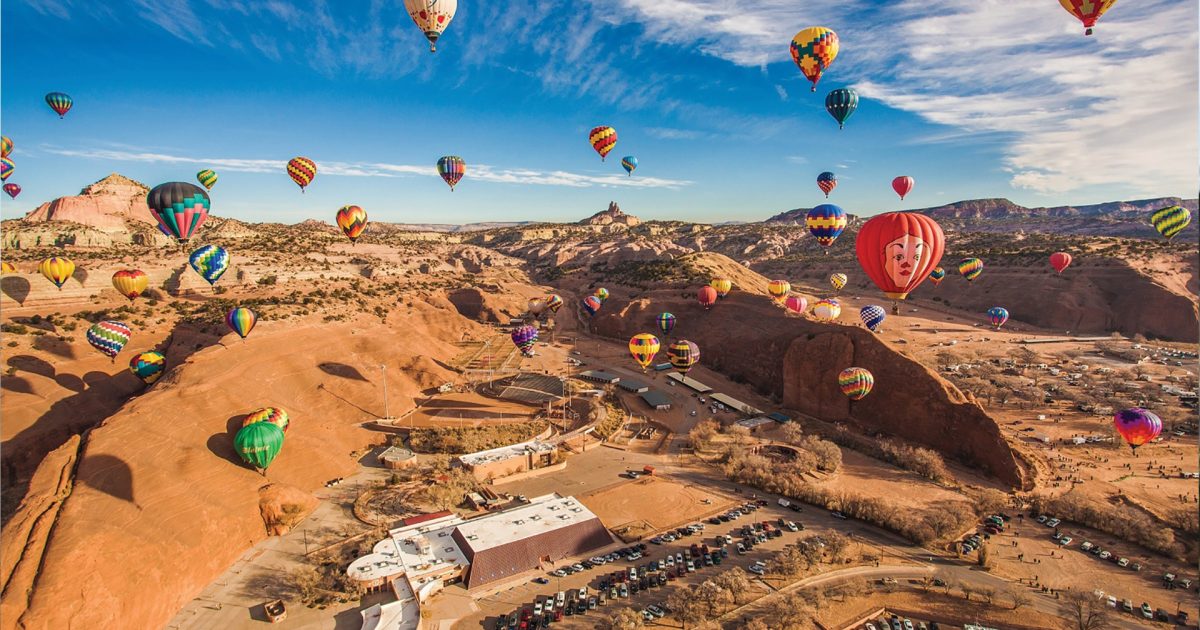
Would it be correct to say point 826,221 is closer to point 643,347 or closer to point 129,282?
point 643,347

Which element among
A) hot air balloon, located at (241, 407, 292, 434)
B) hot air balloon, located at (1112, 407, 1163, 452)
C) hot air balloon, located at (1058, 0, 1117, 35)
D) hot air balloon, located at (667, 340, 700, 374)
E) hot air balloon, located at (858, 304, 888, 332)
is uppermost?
hot air balloon, located at (1058, 0, 1117, 35)

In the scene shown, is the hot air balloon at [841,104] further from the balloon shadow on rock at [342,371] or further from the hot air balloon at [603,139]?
the balloon shadow on rock at [342,371]

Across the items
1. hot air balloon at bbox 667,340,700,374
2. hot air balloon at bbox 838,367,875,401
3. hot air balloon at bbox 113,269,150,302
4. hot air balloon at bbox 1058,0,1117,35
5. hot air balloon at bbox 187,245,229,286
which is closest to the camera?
hot air balloon at bbox 1058,0,1117,35

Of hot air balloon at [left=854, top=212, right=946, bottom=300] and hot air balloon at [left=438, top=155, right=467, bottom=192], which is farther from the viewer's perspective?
hot air balloon at [left=438, top=155, right=467, bottom=192]

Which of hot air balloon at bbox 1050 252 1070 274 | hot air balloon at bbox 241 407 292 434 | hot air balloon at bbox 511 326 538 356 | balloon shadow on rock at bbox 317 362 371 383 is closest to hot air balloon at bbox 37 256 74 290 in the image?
balloon shadow on rock at bbox 317 362 371 383

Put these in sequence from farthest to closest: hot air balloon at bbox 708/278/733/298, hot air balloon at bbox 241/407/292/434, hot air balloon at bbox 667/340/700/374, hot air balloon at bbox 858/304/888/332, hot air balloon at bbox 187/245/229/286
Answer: hot air balloon at bbox 708/278/733/298 → hot air balloon at bbox 858/304/888/332 → hot air balloon at bbox 187/245/229/286 → hot air balloon at bbox 667/340/700/374 → hot air balloon at bbox 241/407/292/434

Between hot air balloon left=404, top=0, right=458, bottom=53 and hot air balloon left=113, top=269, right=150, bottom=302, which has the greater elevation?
hot air balloon left=404, top=0, right=458, bottom=53

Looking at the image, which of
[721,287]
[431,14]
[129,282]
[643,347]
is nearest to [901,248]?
[643,347]

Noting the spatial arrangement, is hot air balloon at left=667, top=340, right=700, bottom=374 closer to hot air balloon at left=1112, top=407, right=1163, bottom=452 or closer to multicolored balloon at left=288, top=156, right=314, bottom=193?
hot air balloon at left=1112, top=407, right=1163, bottom=452

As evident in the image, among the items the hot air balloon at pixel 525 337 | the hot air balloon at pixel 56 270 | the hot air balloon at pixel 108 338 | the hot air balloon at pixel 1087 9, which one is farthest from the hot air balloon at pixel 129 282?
the hot air balloon at pixel 1087 9
